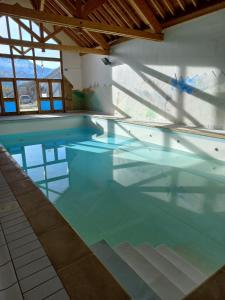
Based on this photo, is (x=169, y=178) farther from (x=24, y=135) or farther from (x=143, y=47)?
(x=24, y=135)

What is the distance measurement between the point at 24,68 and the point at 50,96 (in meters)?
1.50

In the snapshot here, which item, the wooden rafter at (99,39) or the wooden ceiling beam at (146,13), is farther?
the wooden rafter at (99,39)

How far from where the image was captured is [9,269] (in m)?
1.15

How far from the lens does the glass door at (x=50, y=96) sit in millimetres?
9312

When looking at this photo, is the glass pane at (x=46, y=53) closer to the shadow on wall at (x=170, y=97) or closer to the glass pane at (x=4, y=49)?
the glass pane at (x=4, y=49)

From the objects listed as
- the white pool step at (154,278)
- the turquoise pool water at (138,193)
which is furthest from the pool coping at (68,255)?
the turquoise pool water at (138,193)

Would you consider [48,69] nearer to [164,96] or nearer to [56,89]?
[56,89]

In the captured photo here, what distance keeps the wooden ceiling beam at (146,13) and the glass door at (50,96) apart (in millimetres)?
5275

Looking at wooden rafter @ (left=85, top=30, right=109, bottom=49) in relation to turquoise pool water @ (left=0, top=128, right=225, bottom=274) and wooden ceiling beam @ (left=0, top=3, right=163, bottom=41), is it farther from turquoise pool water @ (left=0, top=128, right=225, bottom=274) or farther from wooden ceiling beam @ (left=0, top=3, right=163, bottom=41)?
turquoise pool water @ (left=0, top=128, right=225, bottom=274)

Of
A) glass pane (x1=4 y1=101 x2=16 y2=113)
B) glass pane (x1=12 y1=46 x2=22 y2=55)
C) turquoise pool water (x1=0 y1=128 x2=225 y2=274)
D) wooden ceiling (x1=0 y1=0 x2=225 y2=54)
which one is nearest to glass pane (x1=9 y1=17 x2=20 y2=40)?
glass pane (x1=12 y1=46 x2=22 y2=55)

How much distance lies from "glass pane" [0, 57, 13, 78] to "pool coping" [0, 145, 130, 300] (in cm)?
800

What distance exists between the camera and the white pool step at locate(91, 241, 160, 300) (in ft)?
3.62

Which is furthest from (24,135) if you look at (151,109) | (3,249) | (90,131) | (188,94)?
(3,249)

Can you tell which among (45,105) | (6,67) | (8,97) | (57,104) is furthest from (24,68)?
(57,104)
